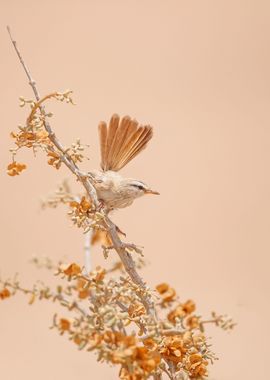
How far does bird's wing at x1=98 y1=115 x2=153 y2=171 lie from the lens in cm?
117

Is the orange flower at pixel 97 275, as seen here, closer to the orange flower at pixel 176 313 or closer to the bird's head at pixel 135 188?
the orange flower at pixel 176 313

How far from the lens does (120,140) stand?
1.21m

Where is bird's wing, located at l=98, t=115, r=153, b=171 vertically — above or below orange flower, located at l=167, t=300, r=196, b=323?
above

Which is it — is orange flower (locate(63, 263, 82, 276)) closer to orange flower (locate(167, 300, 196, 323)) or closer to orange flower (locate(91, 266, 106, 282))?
orange flower (locate(91, 266, 106, 282))

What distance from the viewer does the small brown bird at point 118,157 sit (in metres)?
1.18

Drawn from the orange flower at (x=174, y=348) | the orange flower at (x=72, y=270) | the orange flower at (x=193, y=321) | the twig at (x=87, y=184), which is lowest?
the orange flower at (x=174, y=348)

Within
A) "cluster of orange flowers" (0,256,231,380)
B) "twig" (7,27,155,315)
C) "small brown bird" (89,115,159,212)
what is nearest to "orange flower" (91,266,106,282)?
"cluster of orange flowers" (0,256,231,380)

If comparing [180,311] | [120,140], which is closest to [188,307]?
[180,311]

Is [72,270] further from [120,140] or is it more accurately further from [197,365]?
[120,140]

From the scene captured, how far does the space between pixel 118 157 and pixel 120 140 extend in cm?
7

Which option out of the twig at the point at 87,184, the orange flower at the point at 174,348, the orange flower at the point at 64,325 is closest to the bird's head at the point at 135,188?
the twig at the point at 87,184

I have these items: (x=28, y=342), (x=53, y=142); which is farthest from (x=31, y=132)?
(x=28, y=342)

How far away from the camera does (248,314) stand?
3.10 meters

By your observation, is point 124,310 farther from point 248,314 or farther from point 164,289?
point 248,314
